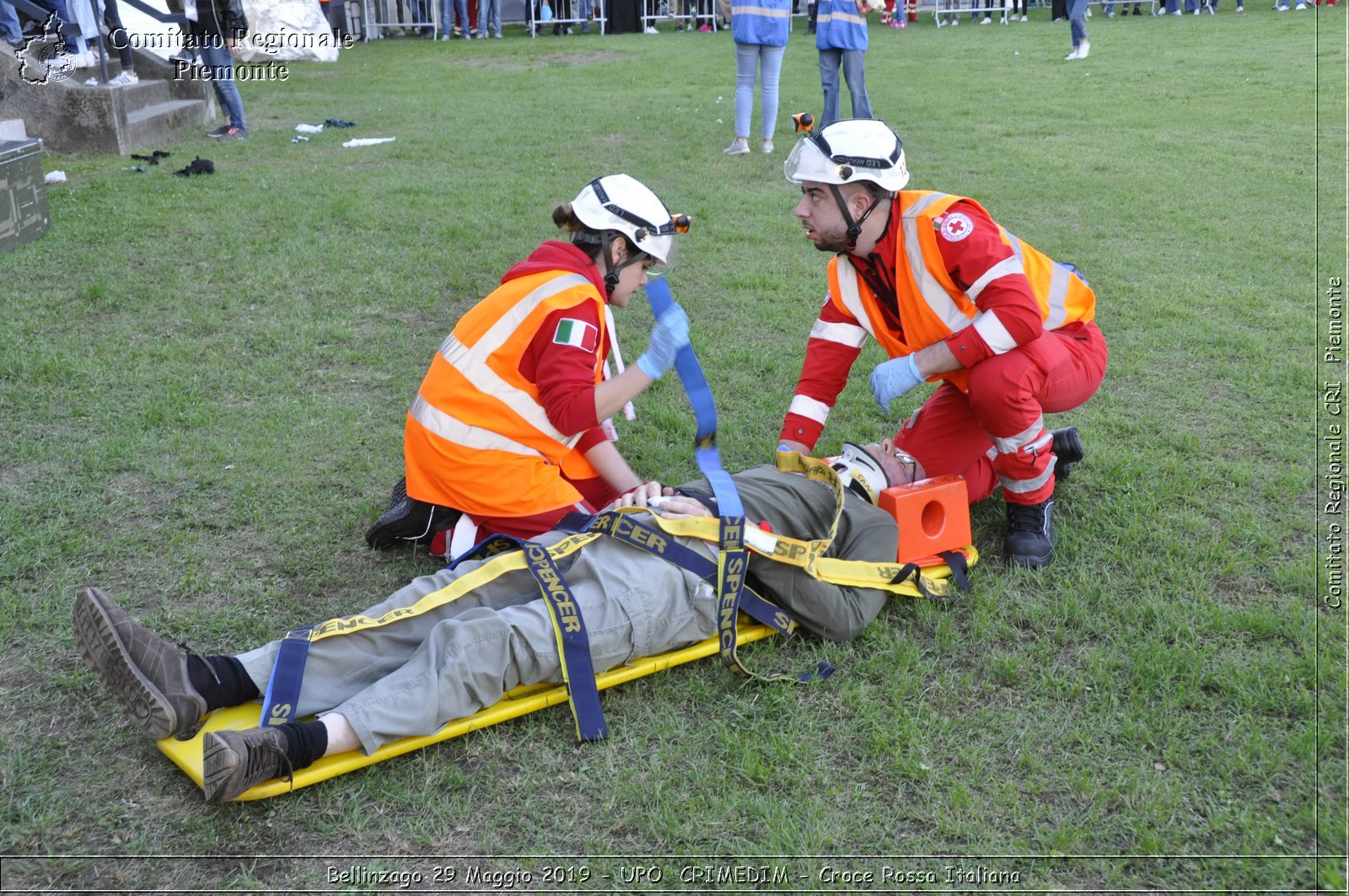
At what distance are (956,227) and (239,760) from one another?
9.56ft

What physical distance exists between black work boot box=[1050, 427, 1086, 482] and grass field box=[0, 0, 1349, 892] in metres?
0.12

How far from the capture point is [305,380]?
5.89m

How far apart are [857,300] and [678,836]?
92.5 inches

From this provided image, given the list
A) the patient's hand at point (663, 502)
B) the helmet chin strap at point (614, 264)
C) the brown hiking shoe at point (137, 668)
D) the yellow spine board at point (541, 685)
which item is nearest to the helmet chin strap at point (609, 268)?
the helmet chin strap at point (614, 264)

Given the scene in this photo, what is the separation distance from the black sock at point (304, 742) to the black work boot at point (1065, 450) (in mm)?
3219

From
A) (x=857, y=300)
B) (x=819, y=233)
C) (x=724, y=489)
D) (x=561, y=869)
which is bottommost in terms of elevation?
(x=561, y=869)

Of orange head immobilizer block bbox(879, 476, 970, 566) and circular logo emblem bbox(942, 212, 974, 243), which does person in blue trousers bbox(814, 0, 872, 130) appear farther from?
orange head immobilizer block bbox(879, 476, 970, 566)

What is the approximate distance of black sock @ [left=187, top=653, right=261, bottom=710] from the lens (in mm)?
3051

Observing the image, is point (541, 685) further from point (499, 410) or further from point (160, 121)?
point (160, 121)

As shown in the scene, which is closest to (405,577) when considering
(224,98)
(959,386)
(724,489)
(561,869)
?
(724,489)

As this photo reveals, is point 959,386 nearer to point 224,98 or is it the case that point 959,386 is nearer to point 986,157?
point 986,157

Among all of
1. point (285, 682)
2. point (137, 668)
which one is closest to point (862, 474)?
point (285, 682)

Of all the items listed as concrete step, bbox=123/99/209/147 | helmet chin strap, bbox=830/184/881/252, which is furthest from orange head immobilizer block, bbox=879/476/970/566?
concrete step, bbox=123/99/209/147

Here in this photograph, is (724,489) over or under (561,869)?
over
